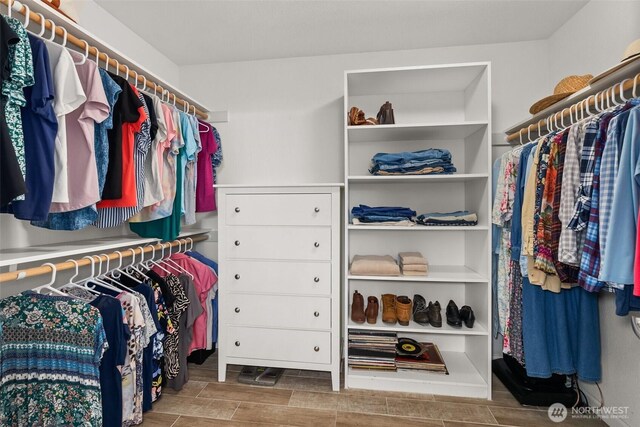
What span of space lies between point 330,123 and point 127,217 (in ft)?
5.03

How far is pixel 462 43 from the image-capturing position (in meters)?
2.25

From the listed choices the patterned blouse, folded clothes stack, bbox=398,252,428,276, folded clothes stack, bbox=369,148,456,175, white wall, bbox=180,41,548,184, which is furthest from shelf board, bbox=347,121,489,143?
the patterned blouse

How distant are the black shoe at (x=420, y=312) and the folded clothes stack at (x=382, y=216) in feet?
1.85

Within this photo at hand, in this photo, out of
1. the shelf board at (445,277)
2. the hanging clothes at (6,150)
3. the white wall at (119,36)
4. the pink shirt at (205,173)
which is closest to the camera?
the hanging clothes at (6,150)

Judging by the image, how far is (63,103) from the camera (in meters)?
1.17

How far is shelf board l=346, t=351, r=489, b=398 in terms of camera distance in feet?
6.08

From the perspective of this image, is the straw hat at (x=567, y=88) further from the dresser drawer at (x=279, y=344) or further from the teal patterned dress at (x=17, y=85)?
the teal patterned dress at (x=17, y=85)

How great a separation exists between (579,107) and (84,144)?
2.15 m

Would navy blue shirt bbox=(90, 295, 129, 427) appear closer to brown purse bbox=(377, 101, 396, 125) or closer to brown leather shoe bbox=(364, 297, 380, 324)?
brown leather shoe bbox=(364, 297, 380, 324)

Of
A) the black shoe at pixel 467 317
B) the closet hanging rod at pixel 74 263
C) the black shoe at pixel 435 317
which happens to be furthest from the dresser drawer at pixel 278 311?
the black shoe at pixel 467 317

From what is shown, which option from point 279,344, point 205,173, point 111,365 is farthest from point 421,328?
point 205,173

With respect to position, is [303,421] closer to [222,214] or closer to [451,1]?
[222,214]

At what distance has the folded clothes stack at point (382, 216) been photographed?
2.00m

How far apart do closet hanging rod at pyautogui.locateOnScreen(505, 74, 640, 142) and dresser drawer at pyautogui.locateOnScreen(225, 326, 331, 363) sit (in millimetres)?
1687
